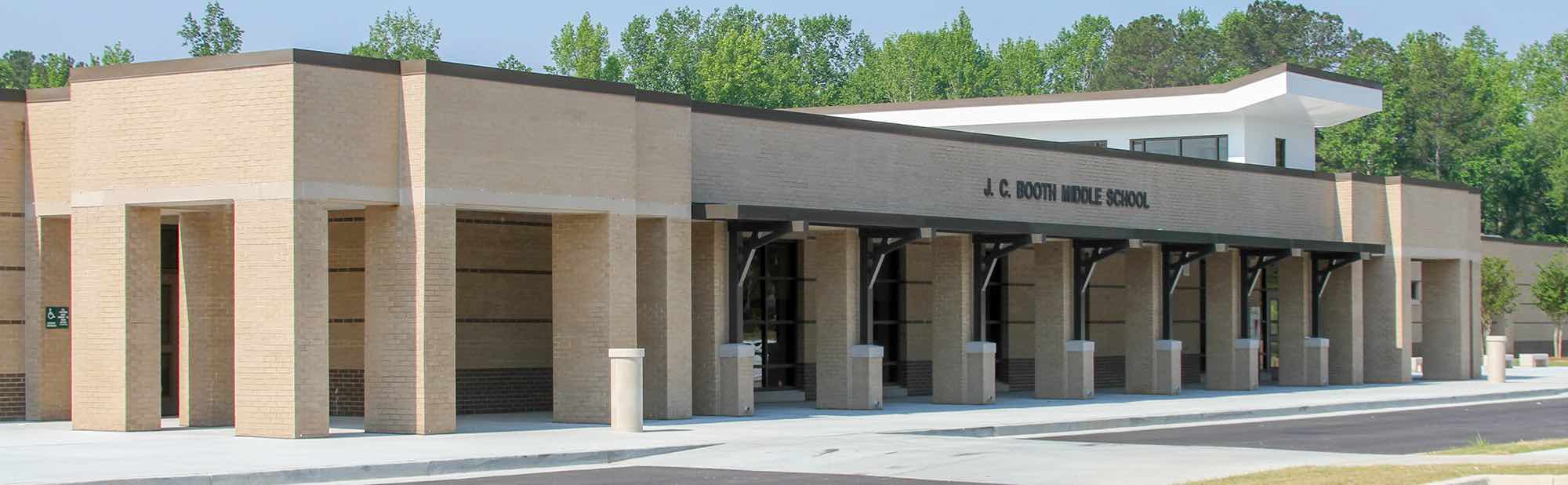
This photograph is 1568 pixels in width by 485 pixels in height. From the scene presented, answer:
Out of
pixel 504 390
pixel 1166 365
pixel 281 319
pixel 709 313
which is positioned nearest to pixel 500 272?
pixel 504 390

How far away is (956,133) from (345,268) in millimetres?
10925

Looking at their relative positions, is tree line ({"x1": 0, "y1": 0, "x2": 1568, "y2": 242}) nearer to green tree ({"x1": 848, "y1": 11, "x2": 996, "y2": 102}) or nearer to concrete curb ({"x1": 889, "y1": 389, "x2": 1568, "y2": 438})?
green tree ({"x1": 848, "y1": 11, "x2": 996, "y2": 102})

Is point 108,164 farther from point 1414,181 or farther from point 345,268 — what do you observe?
point 1414,181

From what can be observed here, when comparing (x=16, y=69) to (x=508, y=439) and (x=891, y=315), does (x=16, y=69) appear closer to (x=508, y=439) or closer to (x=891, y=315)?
(x=891, y=315)

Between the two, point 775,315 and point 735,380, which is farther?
point 775,315

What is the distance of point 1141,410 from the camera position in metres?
28.9

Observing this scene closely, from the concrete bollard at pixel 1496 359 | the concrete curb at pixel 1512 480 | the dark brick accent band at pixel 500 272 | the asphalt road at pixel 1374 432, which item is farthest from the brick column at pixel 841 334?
the concrete bollard at pixel 1496 359

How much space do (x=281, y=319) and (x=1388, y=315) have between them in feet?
89.4

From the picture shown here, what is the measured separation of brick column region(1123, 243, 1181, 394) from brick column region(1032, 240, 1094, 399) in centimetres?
217

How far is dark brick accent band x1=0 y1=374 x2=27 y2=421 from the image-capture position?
25578 millimetres

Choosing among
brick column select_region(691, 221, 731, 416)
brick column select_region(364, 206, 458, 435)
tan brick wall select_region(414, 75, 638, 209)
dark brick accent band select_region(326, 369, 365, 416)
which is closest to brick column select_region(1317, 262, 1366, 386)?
brick column select_region(691, 221, 731, 416)

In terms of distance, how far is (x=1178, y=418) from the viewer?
1086 inches

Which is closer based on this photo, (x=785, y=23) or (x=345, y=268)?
(x=345, y=268)

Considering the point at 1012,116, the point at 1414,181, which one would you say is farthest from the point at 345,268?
the point at 1414,181
